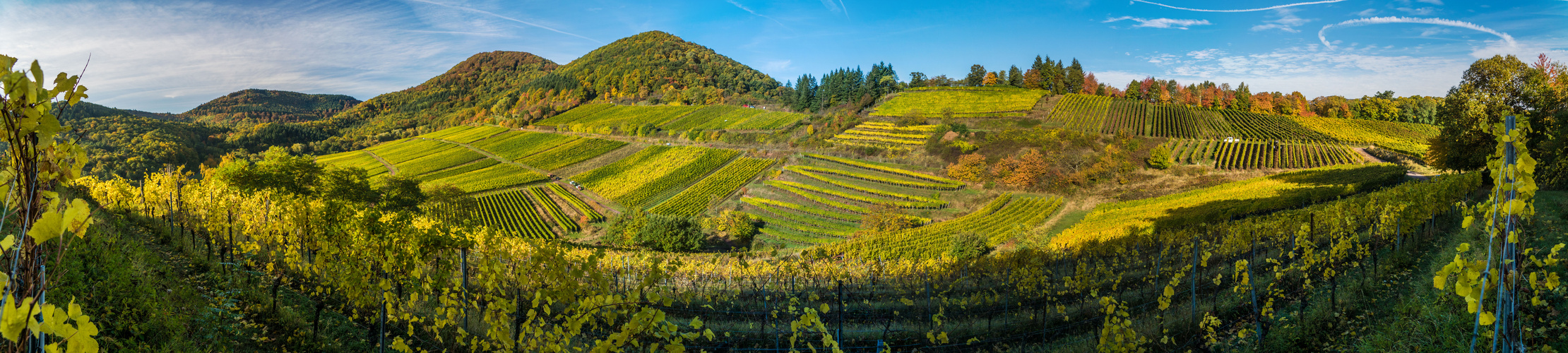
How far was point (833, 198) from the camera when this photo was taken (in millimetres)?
42469

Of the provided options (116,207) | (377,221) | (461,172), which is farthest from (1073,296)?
(461,172)

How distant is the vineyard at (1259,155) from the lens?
A: 1644 inches

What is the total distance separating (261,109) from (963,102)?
13677 centimetres

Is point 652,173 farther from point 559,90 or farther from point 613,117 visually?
point 559,90

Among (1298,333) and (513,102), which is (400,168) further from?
(1298,333)

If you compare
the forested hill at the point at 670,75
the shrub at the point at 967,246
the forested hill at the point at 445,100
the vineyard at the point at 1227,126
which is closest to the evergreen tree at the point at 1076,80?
the vineyard at the point at 1227,126

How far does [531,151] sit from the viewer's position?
68.3 m

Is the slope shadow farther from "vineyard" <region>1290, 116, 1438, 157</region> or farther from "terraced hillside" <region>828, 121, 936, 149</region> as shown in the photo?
"terraced hillside" <region>828, 121, 936, 149</region>

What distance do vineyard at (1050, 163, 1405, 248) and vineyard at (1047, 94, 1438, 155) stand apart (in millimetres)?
12877

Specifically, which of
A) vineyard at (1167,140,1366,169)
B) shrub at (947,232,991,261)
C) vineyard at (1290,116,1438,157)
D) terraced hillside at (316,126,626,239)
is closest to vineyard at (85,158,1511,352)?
shrub at (947,232,991,261)

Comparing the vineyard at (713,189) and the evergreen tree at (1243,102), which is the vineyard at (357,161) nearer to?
the vineyard at (713,189)

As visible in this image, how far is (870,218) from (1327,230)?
21877 millimetres

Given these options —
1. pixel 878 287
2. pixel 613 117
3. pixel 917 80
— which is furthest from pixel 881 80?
pixel 878 287

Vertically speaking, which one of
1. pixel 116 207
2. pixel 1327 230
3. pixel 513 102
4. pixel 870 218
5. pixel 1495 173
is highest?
pixel 513 102
